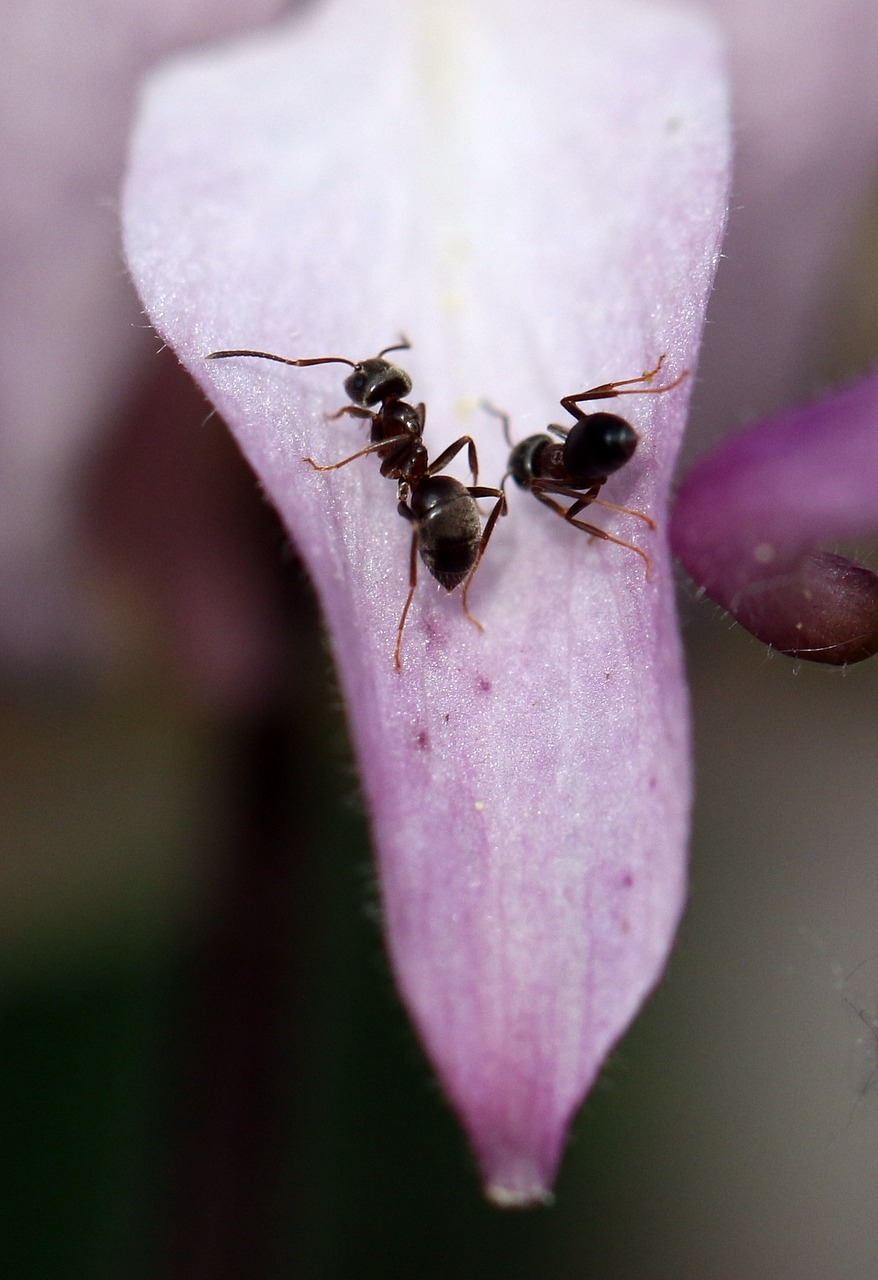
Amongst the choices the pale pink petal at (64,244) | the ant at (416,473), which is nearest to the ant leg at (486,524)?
the ant at (416,473)

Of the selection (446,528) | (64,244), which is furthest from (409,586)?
(64,244)

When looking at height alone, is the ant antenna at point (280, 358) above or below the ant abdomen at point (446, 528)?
above

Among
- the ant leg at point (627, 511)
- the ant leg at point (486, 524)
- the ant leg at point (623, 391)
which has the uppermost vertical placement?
the ant leg at point (623, 391)

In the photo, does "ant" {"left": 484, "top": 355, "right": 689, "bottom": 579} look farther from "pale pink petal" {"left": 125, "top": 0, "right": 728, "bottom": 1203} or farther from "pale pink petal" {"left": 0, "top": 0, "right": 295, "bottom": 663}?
"pale pink petal" {"left": 0, "top": 0, "right": 295, "bottom": 663}

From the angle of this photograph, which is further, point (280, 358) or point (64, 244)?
point (64, 244)

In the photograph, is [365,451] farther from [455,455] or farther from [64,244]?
[64,244]

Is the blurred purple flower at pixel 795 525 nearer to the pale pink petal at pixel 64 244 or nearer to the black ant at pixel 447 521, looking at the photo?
the black ant at pixel 447 521

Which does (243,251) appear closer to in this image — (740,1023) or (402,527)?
(402,527)

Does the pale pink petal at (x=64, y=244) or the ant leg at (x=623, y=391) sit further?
the pale pink petal at (x=64, y=244)
